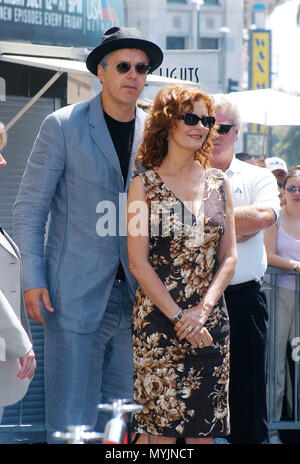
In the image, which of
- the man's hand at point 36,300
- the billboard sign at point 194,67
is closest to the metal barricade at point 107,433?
the man's hand at point 36,300

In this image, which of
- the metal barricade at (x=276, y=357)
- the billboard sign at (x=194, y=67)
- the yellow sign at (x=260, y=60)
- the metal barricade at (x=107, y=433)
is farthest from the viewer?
the yellow sign at (x=260, y=60)

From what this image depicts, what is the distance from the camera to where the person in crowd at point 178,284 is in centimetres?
404

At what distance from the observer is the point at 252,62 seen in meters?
46.1

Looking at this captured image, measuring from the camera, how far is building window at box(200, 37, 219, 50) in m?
53.4

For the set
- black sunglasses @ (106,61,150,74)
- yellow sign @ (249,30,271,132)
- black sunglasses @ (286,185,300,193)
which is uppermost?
yellow sign @ (249,30,271,132)

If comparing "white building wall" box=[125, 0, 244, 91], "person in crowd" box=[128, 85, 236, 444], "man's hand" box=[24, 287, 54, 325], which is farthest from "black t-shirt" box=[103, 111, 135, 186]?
"white building wall" box=[125, 0, 244, 91]

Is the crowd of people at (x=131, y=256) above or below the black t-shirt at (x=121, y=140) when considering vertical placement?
below

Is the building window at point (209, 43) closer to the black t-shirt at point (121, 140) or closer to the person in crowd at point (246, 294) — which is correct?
the person in crowd at point (246, 294)

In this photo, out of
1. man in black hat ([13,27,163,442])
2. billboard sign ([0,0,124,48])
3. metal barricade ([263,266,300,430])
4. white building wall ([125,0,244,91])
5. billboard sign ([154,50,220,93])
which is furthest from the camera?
white building wall ([125,0,244,91])

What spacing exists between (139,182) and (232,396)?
1.66m

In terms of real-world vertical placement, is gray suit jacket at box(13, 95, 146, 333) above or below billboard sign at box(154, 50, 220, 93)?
below

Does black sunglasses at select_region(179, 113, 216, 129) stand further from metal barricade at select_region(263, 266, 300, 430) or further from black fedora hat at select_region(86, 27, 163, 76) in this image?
metal barricade at select_region(263, 266, 300, 430)

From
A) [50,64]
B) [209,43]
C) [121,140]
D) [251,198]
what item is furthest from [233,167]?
[209,43]

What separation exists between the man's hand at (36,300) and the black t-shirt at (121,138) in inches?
25.5
